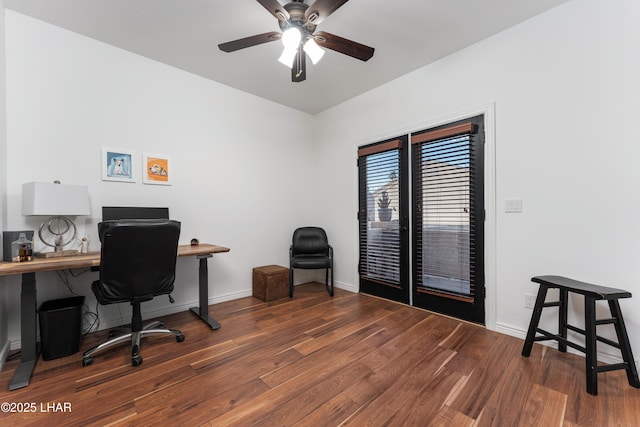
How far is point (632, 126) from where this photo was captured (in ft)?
6.17

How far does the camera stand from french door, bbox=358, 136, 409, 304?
325 cm

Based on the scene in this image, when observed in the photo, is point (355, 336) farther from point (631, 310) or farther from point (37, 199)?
point (37, 199)

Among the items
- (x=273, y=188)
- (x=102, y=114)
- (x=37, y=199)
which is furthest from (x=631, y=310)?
(x=102, y=114)

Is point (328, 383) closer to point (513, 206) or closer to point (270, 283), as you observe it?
point (270, 283)

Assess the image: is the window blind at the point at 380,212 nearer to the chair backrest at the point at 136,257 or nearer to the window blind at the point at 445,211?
the window blind at the point at 445,211

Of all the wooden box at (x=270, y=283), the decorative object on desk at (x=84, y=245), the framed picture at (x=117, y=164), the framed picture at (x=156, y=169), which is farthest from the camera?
the wooden box at (x=270, y=283)

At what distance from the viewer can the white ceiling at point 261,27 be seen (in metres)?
2.16

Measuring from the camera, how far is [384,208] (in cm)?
348

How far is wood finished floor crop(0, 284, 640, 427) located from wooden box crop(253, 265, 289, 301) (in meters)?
0.82

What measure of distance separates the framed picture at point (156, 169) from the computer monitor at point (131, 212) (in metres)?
0.36

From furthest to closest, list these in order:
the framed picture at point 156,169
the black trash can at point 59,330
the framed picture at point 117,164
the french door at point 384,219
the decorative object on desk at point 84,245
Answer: the french door at point 384,219
the framed picture at point 156,169
the framed picture at point 117,164
the decorative object on desk at point 84,245
the black trash can at point 59,330

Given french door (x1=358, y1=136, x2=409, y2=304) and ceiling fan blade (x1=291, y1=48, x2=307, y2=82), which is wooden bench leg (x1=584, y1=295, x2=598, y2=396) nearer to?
french door (x1=358, y1=136, x2=409, y2=304)

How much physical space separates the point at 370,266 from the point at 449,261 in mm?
1077

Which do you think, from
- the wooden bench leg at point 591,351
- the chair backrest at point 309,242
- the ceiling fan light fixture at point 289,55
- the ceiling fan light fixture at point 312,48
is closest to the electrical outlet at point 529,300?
the wooden bench leg at point 591,351
